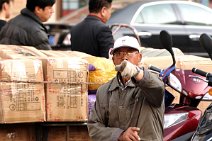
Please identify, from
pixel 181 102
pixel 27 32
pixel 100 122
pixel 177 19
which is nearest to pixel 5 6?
pixel 27 32

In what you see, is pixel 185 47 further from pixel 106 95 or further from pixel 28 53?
pixel 106 95

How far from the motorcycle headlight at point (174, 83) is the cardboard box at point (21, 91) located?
102 centimetres

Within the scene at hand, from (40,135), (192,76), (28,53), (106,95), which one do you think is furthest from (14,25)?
(106,95)

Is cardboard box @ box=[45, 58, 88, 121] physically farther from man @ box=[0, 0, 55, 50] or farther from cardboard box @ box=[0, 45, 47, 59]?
man @ box=[0, 0, 55, 50]

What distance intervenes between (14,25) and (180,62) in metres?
1.78

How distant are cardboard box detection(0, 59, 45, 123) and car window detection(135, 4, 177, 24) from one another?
7.04 m

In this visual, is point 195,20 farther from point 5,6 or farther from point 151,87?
point 151,87

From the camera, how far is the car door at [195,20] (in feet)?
41.6

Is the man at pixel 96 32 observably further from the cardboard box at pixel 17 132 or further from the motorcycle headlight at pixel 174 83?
the motorcycle headlight at pixel 174 83

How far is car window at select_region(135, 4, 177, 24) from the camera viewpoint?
12.4m

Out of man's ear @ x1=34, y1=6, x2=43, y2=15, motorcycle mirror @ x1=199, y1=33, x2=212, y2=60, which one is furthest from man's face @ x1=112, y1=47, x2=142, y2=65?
man's ear @ x1=34, y1=6, x2=43, y2=15

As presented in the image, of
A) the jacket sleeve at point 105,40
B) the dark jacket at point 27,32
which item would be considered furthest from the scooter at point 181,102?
the dark jacket at point 27,32

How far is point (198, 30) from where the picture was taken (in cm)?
1269

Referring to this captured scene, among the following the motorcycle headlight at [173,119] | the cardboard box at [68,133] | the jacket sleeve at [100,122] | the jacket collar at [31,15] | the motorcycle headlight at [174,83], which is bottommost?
the cardboard box at [68,133]
